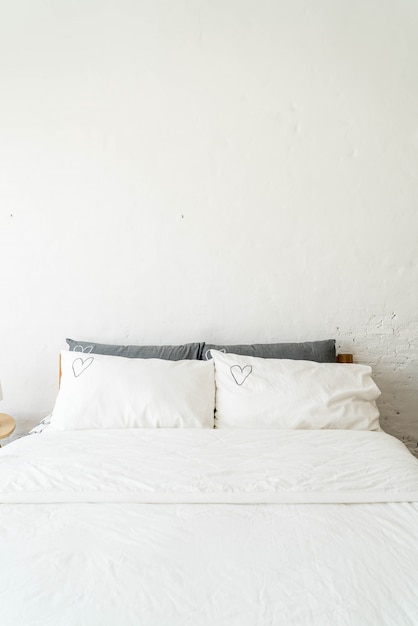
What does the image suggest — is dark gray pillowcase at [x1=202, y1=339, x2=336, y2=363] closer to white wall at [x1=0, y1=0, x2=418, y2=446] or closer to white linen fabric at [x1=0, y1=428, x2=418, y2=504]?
white wall at [x1=0, y1=0, x2=418, y2=446]

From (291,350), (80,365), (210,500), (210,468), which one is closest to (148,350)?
(80,365)

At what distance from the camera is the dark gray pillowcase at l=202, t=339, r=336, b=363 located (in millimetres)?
2061

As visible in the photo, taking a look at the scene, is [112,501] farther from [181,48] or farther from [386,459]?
[181,48]

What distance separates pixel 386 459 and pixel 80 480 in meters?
0.96

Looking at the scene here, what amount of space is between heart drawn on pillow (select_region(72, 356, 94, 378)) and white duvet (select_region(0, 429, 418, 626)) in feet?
1.30

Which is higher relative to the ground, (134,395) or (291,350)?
(291,350)

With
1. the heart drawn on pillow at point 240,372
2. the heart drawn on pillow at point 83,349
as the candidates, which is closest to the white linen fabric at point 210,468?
the heart drawn on pillow at point 240,372

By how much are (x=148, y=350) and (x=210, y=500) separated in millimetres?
1030

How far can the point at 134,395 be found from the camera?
180 centimetres

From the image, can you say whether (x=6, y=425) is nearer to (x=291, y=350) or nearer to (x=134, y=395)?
(x=134, y=395)

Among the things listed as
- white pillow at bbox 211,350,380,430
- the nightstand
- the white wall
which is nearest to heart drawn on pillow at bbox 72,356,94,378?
the white wall

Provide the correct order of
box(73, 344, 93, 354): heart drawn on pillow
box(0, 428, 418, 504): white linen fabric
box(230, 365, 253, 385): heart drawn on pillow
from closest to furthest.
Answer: box(0, 428, 418, 504): white linen fabric
box(230, 365, 253, 385): heart drawn on pillow
box(73, 344, 93, 354): heart drawn on pillow

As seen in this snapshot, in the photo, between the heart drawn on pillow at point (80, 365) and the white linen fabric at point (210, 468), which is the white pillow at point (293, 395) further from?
the heart drawn on pillow at point (80, 365)

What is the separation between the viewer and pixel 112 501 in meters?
1.18
